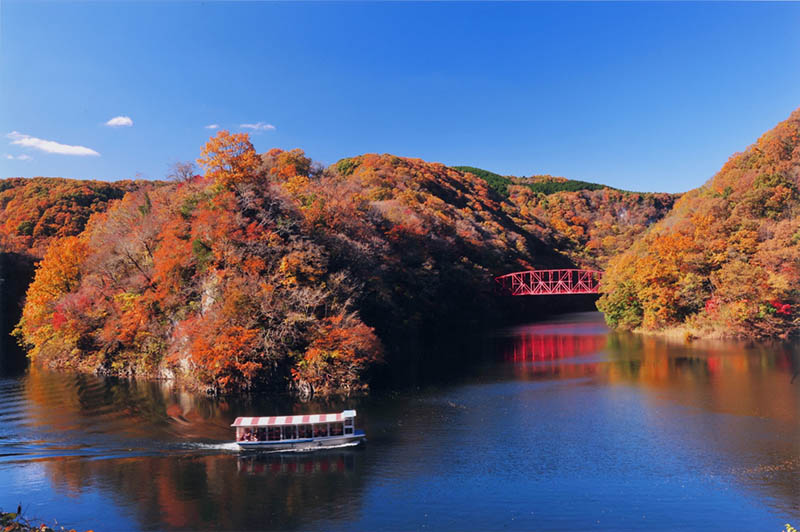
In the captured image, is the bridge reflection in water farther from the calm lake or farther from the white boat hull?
the white boat hull

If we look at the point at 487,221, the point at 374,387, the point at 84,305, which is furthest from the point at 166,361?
the point at 487,221

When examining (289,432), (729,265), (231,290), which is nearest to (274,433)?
(289,432)

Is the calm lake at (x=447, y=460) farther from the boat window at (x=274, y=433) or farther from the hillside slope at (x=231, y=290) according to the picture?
the hillside slope at (x=231, y=290)

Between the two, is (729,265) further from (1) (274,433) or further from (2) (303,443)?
(1) (274,433)

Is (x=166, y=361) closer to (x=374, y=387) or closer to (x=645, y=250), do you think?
(x=374, y=387)

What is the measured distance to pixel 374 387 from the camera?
3628 centimetres

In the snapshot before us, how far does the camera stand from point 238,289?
36844 mm

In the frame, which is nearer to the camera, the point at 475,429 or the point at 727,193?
the point at 475,429

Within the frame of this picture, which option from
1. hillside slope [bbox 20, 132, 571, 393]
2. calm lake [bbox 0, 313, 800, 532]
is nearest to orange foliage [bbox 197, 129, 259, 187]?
hillside slope [bbox 20, 132, 571, 393]

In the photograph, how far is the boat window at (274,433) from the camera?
24.9 m

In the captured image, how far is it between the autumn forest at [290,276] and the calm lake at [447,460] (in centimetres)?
416

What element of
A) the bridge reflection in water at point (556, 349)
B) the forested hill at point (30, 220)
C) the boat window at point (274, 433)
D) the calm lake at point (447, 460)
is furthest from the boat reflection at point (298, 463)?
the forested hill at point (30, 220)

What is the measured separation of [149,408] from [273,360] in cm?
786

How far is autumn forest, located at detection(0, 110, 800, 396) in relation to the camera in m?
36.0
